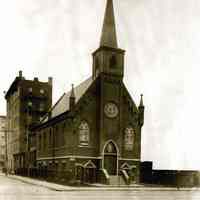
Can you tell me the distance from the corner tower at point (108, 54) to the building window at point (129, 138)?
6147 mm

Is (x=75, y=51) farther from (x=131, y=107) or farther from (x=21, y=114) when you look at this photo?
(x=21, y=114)

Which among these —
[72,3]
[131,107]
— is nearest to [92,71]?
[131,107]

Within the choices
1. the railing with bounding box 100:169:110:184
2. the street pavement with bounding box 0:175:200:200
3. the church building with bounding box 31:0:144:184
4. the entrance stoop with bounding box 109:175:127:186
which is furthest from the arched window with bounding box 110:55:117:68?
the street pavement with bounding box 0:175:200:200

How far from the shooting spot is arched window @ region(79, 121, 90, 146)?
38969 mm

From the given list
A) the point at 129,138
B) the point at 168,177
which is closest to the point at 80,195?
the point at 168,177

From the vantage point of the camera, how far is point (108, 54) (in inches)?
1597

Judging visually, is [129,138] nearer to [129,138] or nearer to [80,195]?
[129,138]

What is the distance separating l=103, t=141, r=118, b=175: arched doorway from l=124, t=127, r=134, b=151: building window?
1.89 metres

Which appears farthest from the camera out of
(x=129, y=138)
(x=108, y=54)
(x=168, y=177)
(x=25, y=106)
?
(x=25, y=106)

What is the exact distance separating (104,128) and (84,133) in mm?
2276

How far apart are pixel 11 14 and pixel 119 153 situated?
27.6m

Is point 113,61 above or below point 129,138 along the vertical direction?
above

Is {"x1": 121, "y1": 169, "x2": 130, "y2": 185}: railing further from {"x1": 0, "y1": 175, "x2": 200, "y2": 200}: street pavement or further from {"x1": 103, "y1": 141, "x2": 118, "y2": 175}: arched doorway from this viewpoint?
{"x1": 0, "y1": 175, "x2": 200, "y2": 200}: street pavement

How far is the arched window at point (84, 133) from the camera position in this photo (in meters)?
39.0
